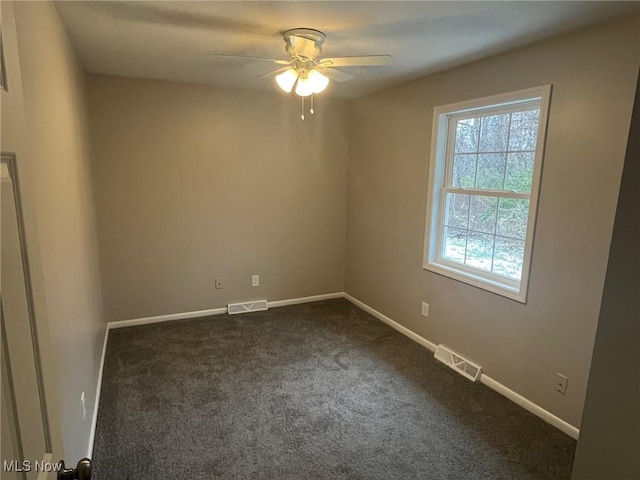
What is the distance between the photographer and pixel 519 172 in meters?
2.68

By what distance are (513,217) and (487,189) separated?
1.01 feet

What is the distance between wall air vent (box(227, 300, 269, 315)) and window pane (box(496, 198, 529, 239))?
2559 millimetres

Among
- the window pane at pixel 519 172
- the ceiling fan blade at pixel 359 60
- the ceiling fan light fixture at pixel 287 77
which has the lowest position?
the window pane at pixel 519 172

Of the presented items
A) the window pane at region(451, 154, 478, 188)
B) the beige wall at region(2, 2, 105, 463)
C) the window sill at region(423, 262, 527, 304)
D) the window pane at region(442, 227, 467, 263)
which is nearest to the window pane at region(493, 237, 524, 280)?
the window sill at region(423, 262, 527, 304)

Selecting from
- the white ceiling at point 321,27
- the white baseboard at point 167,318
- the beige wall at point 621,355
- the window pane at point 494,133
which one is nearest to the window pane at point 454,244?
the window pane at point 494,133

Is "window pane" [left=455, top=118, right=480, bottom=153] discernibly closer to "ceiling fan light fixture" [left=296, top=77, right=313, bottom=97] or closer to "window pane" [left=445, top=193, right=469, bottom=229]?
"window pane" [left=445, top=193, right=469, bottom=229]

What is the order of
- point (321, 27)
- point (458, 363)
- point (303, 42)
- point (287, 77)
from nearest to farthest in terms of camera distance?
point (321, 27), point (303, 42), point (287, 77), point (458, 363)

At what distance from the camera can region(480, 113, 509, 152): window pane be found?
9.14 feet

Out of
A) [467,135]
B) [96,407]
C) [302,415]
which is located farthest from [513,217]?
[96,407]

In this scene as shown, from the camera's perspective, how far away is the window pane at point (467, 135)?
119 inches

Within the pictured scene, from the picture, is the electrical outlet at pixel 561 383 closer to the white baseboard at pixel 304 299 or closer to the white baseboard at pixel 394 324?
the white baseboard at pixel 394 324

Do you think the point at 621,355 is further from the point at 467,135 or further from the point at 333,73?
the point at 467,135

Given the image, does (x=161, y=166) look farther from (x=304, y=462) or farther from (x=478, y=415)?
(x=478, y=415)

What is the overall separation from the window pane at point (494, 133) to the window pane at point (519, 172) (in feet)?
0.44
